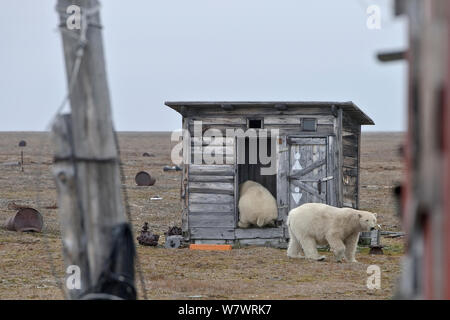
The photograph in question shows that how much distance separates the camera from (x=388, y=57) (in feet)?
15.8

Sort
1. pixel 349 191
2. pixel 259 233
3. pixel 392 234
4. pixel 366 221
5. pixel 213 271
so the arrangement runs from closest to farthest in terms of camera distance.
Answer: pixel 213 271, pixel 366 221, pixel 259 233, pixel 349 191, pixel 392 234

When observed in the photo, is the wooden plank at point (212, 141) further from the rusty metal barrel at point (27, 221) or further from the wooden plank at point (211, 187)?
the rusty metal barrel at point (27, 221)

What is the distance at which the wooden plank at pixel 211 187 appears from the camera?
17500mm

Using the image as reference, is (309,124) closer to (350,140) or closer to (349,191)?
(350,140)

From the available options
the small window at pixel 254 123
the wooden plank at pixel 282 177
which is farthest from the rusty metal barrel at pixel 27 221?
the wooden plank at pixel 282 177

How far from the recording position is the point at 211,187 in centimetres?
1755

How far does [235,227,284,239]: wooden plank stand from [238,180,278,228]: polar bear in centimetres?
12

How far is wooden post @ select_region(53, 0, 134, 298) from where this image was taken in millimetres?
5543

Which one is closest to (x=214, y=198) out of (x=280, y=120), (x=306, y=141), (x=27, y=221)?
(x=280, y=120)

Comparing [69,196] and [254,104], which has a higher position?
[254,104]

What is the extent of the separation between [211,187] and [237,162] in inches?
31.4
